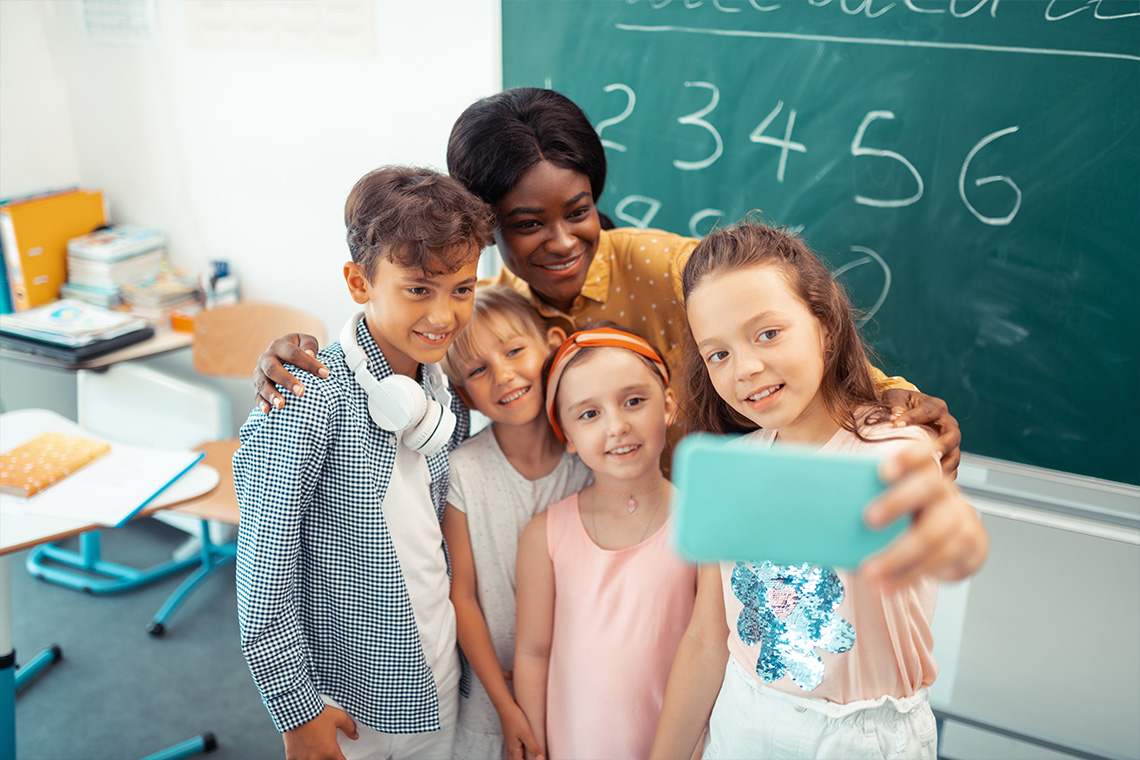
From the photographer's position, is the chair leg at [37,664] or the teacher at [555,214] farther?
the chair leg at [37,664]

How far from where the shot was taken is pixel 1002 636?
75.7 inches

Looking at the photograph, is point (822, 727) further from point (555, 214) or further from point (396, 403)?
point (555, 214)

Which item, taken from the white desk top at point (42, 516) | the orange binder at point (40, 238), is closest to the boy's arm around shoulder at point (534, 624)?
the white desk top at point (42, 516)

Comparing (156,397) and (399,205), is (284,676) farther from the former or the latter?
(156,397)

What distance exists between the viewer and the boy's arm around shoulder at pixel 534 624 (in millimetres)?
1388

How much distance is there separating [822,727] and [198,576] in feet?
7.82

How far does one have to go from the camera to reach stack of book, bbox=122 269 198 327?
304cm

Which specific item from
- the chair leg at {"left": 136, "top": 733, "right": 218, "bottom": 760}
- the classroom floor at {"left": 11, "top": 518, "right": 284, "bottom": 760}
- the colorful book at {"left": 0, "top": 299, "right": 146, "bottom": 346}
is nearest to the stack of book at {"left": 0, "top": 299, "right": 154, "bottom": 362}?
the colorful book at {"left": 0, "top": 299, "right": 146, "bottom": 346}

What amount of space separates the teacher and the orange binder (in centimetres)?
226

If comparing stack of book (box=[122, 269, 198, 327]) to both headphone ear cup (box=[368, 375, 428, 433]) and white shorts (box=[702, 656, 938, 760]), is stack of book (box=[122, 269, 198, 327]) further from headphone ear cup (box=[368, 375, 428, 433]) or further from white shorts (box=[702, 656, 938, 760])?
white shorts (box=[702, 656, 938, 760])

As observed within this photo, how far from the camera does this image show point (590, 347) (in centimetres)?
133

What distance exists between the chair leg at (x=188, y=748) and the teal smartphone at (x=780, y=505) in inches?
82.8

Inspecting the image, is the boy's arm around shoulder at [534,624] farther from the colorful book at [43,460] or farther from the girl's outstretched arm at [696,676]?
the colorful book at [43,460]

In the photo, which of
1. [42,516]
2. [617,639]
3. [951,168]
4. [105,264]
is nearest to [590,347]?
[617,639]
